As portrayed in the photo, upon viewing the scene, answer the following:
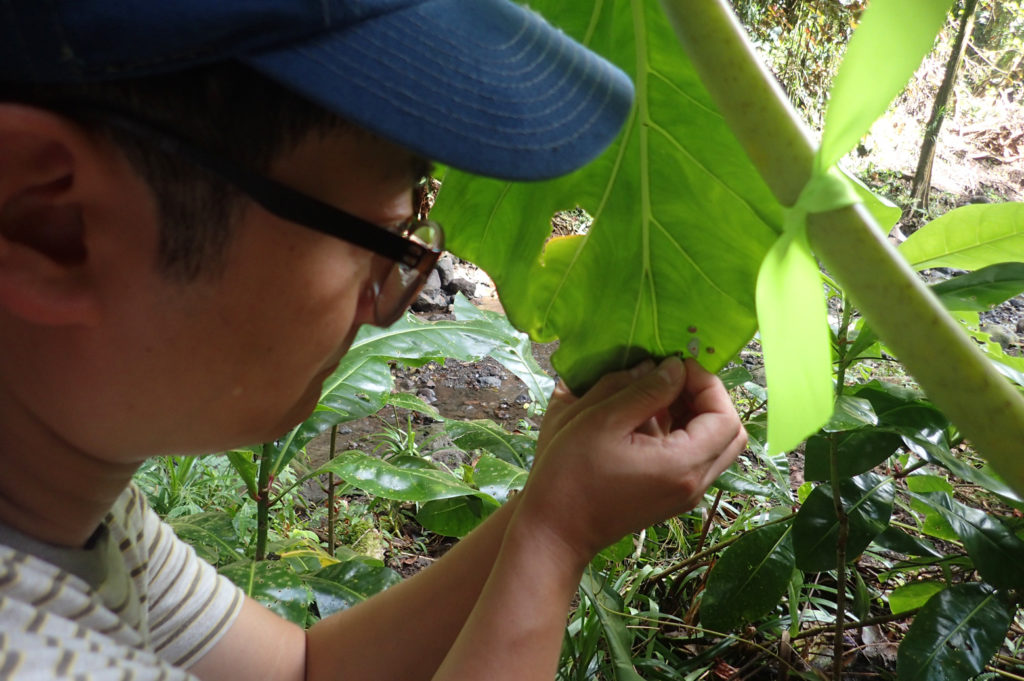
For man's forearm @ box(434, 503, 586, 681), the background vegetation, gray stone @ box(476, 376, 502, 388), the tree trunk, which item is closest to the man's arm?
man's forearm @ box(434, 503, 586, 681)

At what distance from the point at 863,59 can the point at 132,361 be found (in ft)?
1.59

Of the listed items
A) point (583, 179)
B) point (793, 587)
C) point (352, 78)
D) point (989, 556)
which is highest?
point (583, 179)

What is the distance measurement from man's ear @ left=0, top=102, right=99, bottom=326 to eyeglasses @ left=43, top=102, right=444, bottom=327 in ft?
0.06

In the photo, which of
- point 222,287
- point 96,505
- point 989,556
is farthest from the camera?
point 989,556

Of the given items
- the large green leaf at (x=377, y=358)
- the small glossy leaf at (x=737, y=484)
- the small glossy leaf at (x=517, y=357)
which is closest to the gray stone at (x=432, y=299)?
the small glossy leaf at (x=517, y=357)

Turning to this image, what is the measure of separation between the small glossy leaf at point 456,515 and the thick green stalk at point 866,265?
118 centimetres

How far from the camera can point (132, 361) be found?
54 cm

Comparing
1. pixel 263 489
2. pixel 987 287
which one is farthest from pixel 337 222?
pixel 263 489

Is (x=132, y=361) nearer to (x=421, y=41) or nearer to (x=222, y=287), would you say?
(x=222, y=287)

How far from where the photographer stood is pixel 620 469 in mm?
756

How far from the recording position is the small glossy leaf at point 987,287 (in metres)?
0.85

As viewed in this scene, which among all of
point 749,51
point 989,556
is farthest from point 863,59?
point 989,556

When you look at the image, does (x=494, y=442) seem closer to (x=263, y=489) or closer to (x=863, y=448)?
(x=263, y=489)

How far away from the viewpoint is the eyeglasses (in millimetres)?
470
